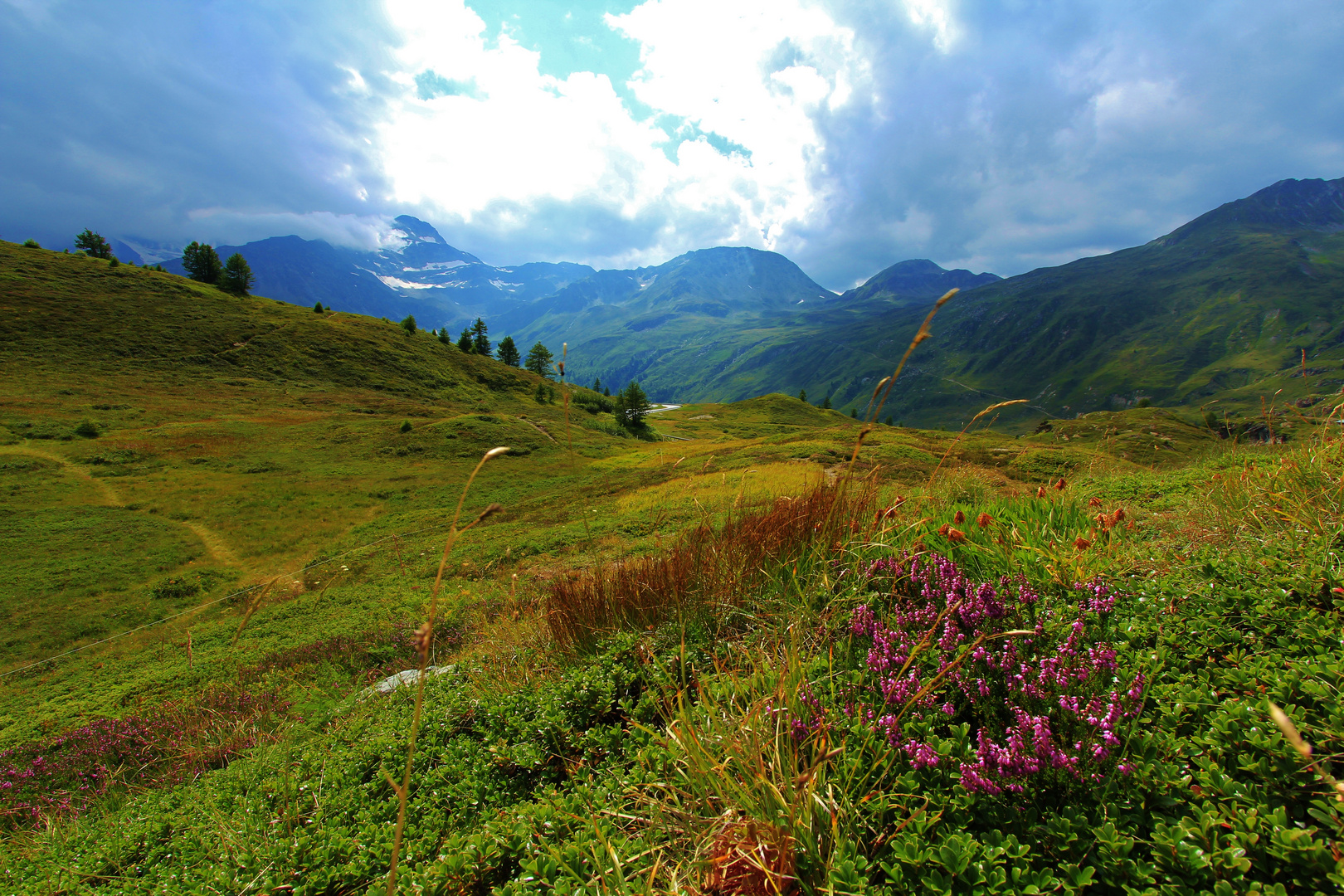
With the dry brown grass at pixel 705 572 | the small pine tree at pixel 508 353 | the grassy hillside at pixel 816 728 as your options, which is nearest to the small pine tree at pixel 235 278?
the small pine tree at pixel 508 353

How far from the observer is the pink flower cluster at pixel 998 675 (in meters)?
1.74

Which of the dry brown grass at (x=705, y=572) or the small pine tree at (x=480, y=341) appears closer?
the dry brown grass at (x=705, y=572)

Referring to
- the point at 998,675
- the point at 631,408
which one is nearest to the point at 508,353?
the point at 631,408

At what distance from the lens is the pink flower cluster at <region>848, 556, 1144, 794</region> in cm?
174

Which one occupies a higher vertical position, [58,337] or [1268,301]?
[1268,301]

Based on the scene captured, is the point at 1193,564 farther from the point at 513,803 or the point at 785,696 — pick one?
the point at 513,803

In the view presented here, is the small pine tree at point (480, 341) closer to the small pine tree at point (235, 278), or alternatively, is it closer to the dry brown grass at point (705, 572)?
the small pine tree at point (235, 278)

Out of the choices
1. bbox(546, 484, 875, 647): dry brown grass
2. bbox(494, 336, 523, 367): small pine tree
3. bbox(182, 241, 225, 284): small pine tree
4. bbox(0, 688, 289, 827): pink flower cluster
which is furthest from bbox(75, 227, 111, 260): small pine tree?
bbox(546, 484, 875, 647): dry brown grass

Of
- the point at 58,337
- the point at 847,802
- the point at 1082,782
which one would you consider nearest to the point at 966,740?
the point at 1082,782

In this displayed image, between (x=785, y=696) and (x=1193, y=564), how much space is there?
93.7 inches

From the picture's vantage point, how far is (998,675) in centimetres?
222

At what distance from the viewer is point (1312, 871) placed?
4.17 ft

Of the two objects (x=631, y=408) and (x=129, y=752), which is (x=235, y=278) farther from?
(x=129, y=752)

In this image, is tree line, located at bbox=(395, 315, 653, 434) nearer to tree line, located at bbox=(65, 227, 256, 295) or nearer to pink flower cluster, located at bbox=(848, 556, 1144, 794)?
tree line, located at bbox=(65, 227, 256, 295)
